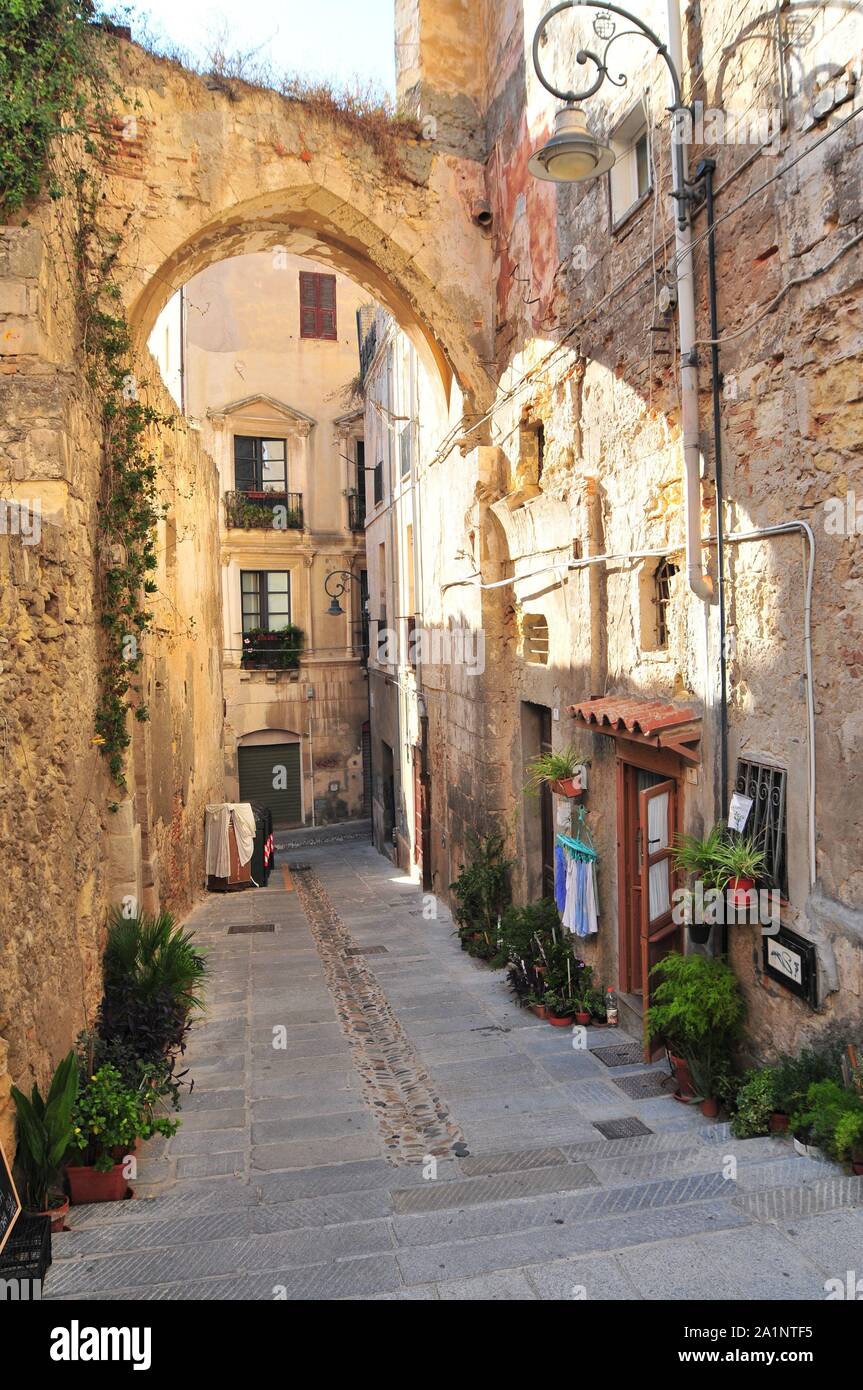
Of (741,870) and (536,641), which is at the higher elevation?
(536,641)

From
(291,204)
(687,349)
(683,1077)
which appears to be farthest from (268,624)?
(683,1077)

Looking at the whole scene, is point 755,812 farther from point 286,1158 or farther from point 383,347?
point 383,347

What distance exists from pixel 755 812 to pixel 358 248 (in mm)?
8631

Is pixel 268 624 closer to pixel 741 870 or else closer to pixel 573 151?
pixel 573 151

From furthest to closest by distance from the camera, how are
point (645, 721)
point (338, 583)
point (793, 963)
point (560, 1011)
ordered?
point (338, 583) → point (560, 1011) → point (645, 721) → point (793, 963)

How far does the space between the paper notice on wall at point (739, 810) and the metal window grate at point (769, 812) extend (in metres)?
0.03

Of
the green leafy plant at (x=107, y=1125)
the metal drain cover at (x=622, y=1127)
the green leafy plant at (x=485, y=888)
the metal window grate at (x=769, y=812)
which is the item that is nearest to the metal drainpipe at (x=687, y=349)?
the metal window grate at (x=769, y=812)

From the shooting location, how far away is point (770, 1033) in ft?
18.5

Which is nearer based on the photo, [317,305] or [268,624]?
[268,624]

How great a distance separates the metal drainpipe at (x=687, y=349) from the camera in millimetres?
6328

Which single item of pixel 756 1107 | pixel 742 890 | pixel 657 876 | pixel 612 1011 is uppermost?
pixel 742 890

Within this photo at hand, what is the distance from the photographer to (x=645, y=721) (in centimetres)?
676

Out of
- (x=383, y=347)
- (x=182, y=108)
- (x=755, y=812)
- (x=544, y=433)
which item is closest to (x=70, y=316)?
(x=182, y=108)

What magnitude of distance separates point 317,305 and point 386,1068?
2142 cm
